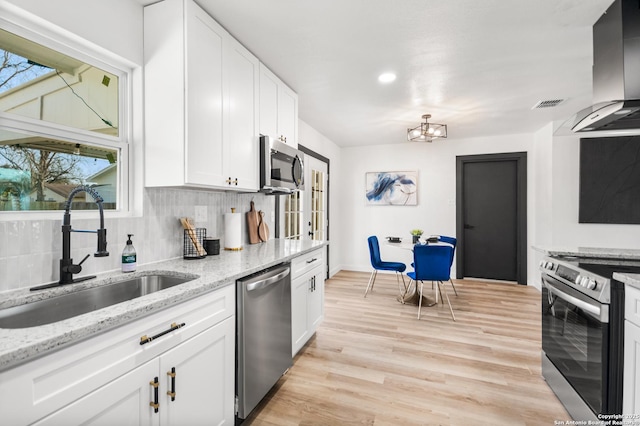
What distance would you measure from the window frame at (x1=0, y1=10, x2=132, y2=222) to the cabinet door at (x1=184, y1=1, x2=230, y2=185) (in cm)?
31

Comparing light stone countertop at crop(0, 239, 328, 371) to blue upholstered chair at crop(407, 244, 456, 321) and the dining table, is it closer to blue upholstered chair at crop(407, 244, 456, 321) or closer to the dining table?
blue upholstered chair at crop(407, 244, 456, 321)

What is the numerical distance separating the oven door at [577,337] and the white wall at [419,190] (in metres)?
3.30

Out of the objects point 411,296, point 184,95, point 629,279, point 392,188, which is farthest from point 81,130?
point 392,188

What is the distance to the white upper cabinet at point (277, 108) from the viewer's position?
2570mm

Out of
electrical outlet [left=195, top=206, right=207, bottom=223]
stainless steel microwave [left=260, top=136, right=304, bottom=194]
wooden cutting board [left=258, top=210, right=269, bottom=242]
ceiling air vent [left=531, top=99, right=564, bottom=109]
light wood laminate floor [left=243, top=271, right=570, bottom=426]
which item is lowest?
light wood laminate floor [left=243, top=271, right=570, bottom=426]

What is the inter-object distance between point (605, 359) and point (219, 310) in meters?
1.92

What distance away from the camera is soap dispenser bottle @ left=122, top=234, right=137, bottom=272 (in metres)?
1.63

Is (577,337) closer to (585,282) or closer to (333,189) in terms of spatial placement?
(585,282)

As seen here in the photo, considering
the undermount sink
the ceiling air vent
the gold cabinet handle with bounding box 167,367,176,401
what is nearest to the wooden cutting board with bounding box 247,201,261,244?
the undermount sink

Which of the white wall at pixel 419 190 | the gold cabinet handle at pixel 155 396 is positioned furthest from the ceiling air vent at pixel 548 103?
the gold cabinet handle at pixel 155 396

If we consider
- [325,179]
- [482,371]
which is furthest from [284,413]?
[325,179]

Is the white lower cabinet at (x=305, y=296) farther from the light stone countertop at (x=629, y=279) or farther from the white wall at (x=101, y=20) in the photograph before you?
the light stone countertop at (x=629, y=279)

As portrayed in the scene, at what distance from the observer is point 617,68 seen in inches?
69.4

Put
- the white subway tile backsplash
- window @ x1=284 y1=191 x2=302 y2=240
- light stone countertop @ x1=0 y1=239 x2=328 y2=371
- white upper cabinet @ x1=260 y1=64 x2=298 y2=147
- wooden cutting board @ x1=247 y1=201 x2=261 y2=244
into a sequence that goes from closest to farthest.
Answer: light stone countertop @ x1=0 y1=239 x2=328 y2=371, the white subway tile backsplash, white upper cabinet @ x1=260 y1=64 x2=298 y2=147, wooden cutting board @ x1=247 y1=201 x2=261 y2=244, window @ x1=284 y1=191 x2=302 y2=240
